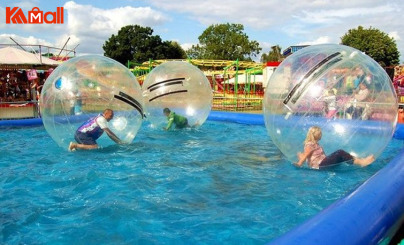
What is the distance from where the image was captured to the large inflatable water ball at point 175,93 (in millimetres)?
9023

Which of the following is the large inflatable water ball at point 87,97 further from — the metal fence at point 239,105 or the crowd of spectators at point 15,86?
the crowd of spectators at point 15,86

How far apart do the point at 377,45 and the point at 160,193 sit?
52571 millimetres

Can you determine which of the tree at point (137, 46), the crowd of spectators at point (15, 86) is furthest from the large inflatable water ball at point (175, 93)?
the tree at point (137, 46)

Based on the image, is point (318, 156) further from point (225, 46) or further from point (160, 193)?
point (225, 46)

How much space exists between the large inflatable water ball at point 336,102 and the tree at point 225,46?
6510 centimetres

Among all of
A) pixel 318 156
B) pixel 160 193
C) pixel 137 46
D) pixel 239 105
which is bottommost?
pixel 160 193

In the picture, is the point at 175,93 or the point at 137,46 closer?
the point at 175,93

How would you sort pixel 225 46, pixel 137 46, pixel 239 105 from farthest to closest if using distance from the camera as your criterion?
pixel 225 46
pixel 137 46
pixel 239 105

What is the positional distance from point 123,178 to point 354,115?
3211mm

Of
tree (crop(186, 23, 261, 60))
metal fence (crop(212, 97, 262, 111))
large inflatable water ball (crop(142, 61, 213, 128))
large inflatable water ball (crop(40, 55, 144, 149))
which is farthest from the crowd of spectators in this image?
tree (crop(186, 23, 261, 60))

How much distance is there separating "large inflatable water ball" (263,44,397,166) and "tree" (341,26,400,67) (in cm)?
4844

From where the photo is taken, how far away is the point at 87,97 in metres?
6.59

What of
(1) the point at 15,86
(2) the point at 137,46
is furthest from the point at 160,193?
(2) the point at 137,46

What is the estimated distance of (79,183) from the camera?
5.13 meters
